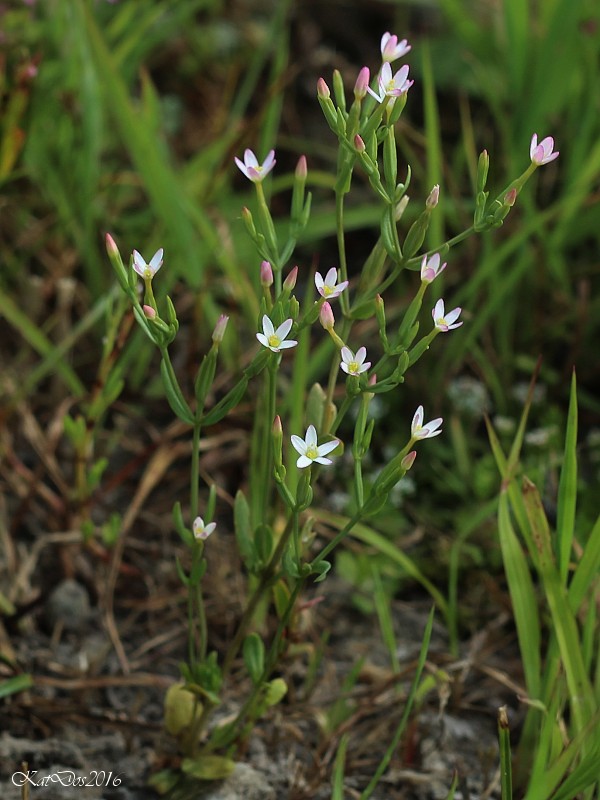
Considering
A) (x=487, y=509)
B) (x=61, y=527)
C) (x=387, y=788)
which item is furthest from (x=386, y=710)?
(x=61, y=527)

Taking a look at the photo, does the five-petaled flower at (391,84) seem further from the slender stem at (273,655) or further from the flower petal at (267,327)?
the slender stem at (273,655)

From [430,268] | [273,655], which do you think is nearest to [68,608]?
[273,655]

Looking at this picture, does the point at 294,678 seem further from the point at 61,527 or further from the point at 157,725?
the point at 61,527

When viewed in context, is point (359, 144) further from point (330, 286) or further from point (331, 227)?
point (331, 227)

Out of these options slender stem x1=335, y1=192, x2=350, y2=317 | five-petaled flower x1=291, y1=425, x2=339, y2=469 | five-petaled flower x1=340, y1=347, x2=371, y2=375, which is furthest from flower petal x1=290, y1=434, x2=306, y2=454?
slender stem x1=335, y1=192, x2=350, y2=317

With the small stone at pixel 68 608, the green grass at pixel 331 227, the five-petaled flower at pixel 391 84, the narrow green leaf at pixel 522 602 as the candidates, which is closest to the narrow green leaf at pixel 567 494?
the narrow green leaf at pixel 522 602

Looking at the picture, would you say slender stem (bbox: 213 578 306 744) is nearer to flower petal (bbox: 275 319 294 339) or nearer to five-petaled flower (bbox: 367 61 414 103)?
flower petal (bbox: 275 319 294 339)
